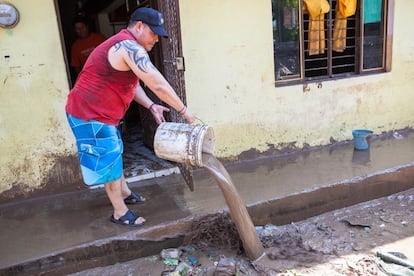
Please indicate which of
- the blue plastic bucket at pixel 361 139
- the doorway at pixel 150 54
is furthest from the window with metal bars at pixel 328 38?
the doorway at pixel 150 54

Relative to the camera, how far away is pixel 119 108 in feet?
9.57

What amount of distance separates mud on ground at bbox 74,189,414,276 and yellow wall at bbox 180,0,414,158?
143cm

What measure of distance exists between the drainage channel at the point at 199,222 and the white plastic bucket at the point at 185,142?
698 mm

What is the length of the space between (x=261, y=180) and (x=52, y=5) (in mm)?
2684

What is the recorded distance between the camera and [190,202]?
347cm

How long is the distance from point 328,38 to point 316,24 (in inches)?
10.0

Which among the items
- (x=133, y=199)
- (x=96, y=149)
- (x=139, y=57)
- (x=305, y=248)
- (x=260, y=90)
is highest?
(x=139, y=57)

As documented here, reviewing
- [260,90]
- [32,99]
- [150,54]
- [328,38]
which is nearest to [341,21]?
[328,38]

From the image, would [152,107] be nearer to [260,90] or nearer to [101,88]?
[101,88]

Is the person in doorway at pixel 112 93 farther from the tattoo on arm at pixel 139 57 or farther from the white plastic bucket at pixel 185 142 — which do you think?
the white plastic bucket at pixel 185 142

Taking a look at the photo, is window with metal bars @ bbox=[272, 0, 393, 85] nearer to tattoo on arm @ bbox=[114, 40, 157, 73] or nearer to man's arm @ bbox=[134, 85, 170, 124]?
man's arm @ bbox=[134, 85, 170, 124]

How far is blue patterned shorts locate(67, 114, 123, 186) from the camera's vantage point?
2828 millimetres

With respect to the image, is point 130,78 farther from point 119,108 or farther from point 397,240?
point 397,240

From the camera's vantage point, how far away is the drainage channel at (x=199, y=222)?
2.75 metres
